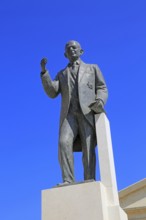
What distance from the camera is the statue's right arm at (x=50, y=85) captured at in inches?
317

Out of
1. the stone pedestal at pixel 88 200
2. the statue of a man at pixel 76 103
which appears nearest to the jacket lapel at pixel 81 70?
the statue of a man at pixel 76 103

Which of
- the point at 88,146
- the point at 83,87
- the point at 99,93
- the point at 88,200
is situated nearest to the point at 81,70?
the point at 83,87

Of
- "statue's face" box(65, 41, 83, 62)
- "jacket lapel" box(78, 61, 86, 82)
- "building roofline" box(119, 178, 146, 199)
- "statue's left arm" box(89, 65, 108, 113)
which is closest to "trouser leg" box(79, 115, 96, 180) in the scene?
"statue's left arm" box(89, 65, 108, 113)

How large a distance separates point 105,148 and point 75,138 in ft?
2.68

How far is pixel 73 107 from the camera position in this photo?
25.9ft

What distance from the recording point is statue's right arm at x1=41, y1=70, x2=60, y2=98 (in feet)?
26.4

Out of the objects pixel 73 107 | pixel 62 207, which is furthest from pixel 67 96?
pixel 62 207

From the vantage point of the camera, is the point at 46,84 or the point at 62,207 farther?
the point at 46,84

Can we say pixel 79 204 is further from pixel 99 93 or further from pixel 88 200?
pixel 99 93

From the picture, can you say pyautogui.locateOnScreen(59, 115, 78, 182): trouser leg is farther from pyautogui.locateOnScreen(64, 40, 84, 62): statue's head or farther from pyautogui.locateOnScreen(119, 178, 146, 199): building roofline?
pyautogui.locateOnScreen(119, 178, 146, 199): building roofline

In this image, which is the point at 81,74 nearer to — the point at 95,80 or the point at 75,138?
the point at 95,80

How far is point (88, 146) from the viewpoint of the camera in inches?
297

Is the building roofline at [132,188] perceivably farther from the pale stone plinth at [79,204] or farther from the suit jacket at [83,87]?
the pale stone plinth at [79,204]

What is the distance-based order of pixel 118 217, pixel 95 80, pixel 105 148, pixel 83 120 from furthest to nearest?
pixel 95 80 < pixel 83 120 < pixel 105 148 < pixel 118 217
